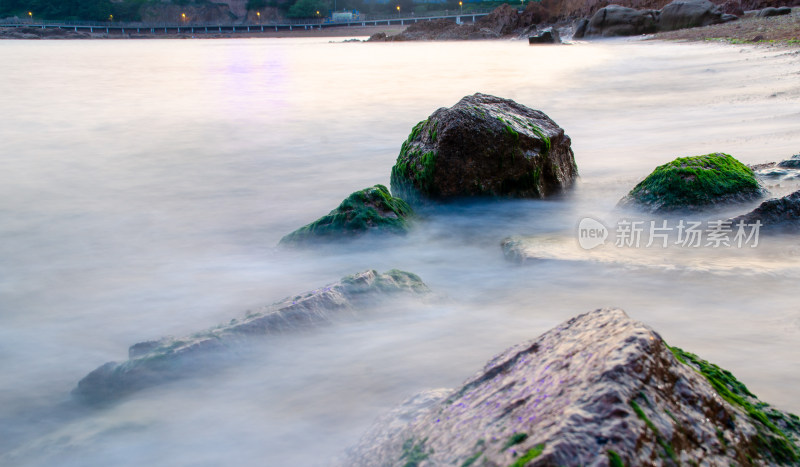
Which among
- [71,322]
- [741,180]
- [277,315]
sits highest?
[741,180]

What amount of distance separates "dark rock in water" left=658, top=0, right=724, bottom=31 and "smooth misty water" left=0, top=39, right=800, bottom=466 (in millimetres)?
26956

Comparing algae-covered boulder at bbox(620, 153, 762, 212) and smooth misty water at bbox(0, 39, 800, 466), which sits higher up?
algae-covered boulder at bbox(620, 153, 762, 212)

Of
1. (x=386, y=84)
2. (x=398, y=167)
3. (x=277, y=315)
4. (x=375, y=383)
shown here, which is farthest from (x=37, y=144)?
(x=386, y=84)

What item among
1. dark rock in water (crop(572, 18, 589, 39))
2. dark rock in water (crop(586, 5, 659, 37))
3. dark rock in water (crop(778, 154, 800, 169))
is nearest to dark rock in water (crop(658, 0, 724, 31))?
dark rock in water (crop(586, 5, 659, 37))

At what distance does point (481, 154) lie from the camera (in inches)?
186

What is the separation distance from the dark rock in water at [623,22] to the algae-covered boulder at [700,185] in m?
37.2

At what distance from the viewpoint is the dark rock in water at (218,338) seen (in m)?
2.42

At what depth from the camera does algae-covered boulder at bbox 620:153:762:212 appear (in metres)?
4.28

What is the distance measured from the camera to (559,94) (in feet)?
43.4

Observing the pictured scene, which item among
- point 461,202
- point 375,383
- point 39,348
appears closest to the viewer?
point 375,383

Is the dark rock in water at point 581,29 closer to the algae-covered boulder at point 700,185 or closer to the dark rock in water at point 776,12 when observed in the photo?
the dark rock in water at point 776,12

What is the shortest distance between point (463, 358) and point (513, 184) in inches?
103

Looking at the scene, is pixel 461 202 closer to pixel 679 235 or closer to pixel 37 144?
pixel 679 235

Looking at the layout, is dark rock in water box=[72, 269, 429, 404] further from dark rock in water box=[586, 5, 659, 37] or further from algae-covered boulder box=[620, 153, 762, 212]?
dark rock in water box=[586, 5, 659, 37]
